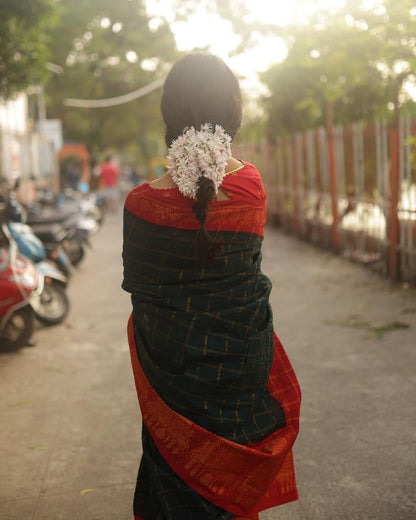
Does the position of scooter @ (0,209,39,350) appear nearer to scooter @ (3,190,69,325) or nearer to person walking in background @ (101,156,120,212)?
scooter @ (3,190,69,325)

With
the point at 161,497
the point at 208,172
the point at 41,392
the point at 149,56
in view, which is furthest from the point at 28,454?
the point at 149,56

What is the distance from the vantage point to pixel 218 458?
7.86 ft

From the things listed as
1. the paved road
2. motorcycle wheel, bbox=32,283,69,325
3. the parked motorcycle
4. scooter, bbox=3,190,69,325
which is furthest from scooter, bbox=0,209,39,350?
the parked motorcycle

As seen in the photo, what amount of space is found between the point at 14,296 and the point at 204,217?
4217 millimetres

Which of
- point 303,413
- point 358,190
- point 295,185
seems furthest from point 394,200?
point 295,185

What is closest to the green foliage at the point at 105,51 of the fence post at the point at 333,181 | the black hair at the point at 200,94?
the fence post at the point at 333,181

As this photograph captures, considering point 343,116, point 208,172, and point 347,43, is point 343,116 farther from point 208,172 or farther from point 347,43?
point 208,172

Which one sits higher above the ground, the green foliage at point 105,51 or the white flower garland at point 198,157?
Result: the green foliage at point 105,51

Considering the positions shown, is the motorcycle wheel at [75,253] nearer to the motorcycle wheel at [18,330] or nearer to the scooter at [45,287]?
the scooter at [45,287]

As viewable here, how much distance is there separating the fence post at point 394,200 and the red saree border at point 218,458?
20.0ft

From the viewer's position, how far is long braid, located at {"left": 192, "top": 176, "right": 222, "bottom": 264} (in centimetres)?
219

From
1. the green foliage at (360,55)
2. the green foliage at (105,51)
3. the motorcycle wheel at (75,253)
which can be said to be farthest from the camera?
the green foliage at (105,51)

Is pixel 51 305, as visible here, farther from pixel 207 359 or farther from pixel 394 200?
pixel 207 359

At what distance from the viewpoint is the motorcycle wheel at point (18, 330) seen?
20.4 feet
